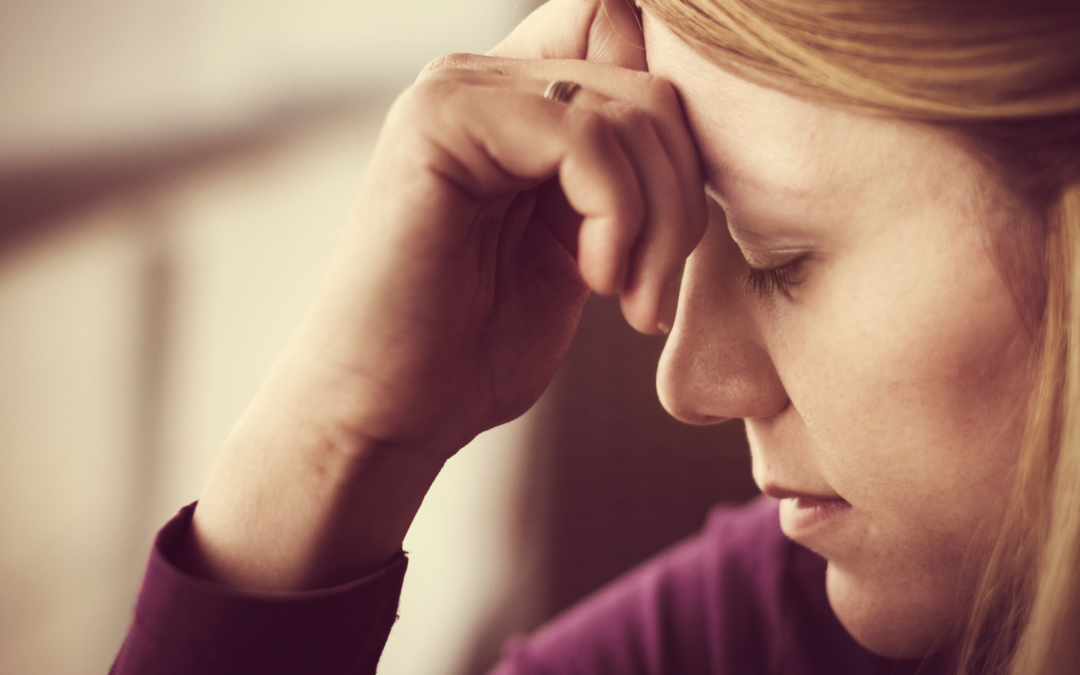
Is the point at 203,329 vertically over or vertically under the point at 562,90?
under

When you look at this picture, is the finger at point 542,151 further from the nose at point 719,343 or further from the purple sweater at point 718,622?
the purple sweater at point 718,622

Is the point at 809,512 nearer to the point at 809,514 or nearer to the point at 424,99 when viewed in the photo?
the point at 809,514

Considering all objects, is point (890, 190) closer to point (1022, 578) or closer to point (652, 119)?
point (652, 119)

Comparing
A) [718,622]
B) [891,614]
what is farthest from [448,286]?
[718,622]

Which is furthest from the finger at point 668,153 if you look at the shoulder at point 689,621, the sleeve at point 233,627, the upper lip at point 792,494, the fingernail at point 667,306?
the shoulder at point 689,621

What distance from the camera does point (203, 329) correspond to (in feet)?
5.47

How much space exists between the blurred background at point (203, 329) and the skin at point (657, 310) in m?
1.03

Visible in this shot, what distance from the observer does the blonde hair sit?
435mm

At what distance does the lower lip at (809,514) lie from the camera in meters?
0.67

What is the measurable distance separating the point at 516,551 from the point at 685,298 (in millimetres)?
1482

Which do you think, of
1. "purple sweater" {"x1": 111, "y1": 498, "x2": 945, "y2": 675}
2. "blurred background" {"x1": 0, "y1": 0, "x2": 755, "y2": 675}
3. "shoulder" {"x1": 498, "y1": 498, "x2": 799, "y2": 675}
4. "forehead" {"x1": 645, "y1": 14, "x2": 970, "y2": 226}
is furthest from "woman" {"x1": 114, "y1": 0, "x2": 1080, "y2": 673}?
"blurred background" {"x1": 0, "y1": 0, "x2": 755, "y2": 675}

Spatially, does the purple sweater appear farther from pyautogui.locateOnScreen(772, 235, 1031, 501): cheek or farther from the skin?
pyautogui.locateOnScreen(772, 235, 1031, 501): cheek

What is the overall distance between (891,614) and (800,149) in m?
0.45

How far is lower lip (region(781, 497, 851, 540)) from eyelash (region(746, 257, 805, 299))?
0.70 ft
